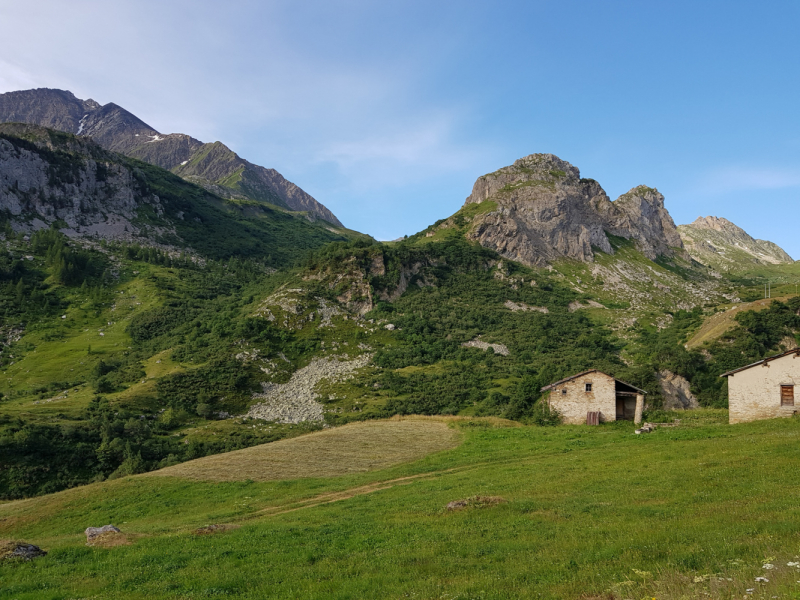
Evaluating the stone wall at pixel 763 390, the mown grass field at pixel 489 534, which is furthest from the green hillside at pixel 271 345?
the mown grass field at pixel 489 534

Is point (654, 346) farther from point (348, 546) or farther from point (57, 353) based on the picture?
point (57, 353)

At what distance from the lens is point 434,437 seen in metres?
46.2

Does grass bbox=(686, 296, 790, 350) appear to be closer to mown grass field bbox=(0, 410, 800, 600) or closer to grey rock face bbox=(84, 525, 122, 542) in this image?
mown grass field bbox=(0, 410, 800, 600)

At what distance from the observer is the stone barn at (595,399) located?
47281 mm

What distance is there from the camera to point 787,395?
1352 inches

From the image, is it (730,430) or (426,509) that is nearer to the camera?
(426,509)

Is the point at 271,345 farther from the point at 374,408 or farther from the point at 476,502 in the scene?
the point at 476,502

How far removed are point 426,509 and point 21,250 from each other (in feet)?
521

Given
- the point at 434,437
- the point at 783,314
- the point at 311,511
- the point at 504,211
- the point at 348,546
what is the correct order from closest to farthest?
1. the point at 348,546
2. the point at 311,511
3. the point at 434,437
4. the point at 783,314
5. the point at 504,211

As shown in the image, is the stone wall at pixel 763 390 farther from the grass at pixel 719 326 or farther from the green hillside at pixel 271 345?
the grass at pixel 719 326

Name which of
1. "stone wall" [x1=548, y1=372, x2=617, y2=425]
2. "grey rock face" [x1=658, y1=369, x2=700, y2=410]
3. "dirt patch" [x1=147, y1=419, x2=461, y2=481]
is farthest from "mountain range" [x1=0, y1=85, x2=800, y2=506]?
"dirt patch" [x1=147, y1=419, x2=461, y2=481]

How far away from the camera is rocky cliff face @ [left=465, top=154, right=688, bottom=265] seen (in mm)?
166125

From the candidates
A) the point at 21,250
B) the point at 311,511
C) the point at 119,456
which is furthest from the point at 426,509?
the point at 21,250

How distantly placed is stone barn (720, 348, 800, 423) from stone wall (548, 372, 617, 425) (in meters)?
12.3
